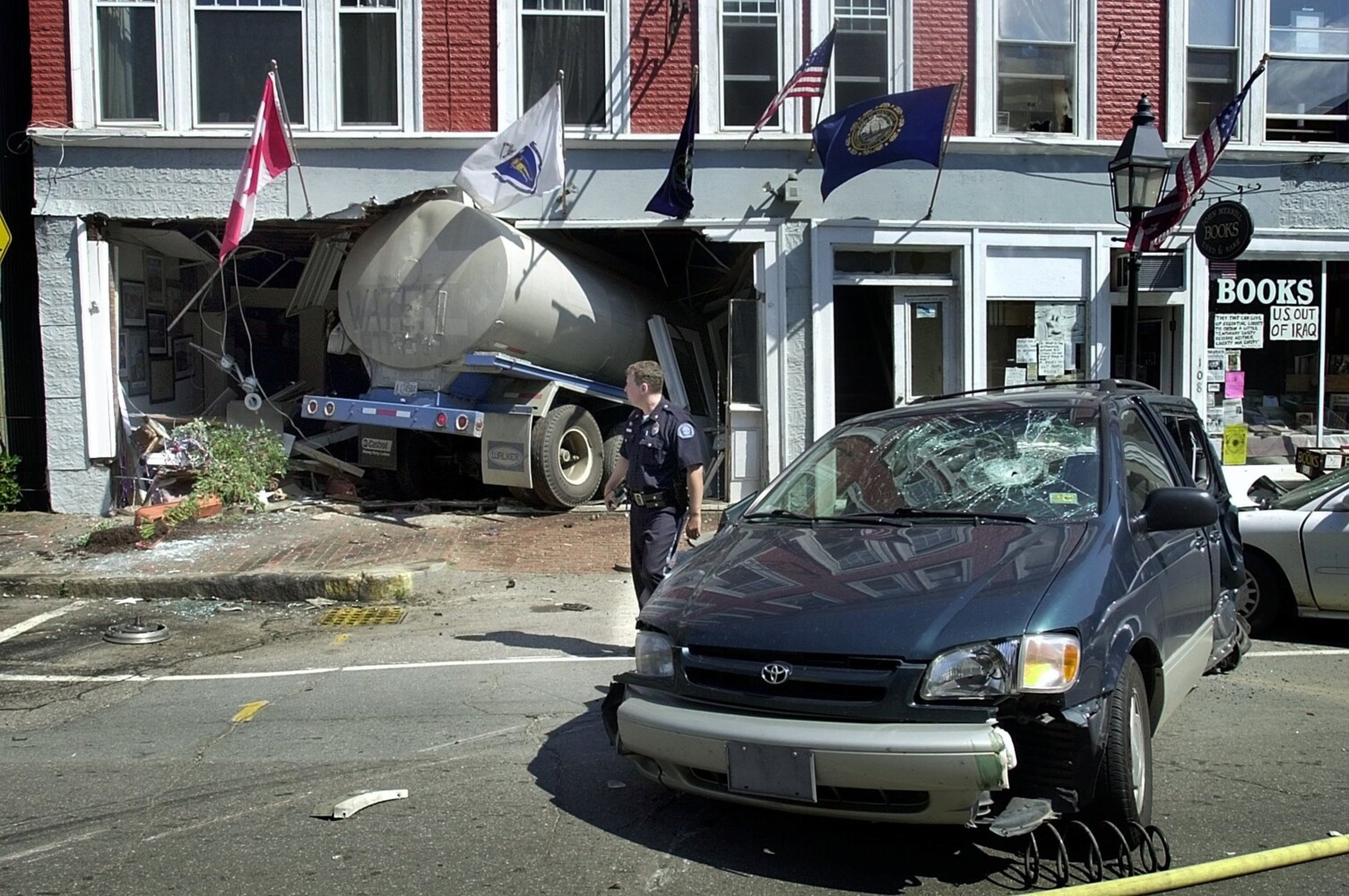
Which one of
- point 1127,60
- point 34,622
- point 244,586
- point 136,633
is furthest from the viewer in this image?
point 1127,60

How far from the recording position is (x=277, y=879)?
3.94 metres

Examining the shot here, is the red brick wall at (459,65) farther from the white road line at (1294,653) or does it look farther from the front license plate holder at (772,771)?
the front license plate holder at (772,771)

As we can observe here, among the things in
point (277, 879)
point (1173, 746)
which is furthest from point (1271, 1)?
point (277, 879)

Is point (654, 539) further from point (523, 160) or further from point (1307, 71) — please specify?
point (1307, 71)

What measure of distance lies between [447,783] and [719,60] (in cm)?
1015

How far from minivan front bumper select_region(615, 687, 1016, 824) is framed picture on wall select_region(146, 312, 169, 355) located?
38.6ft

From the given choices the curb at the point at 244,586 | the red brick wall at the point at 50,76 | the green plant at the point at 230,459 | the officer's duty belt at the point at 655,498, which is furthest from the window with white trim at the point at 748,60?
the officer's duty belt at the point at 655,498

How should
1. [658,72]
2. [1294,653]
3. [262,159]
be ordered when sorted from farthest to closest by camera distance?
[658,72]
[262,159]
[1294,653]

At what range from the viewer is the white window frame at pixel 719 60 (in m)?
13.0

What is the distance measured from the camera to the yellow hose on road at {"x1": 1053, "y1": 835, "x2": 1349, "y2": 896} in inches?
145

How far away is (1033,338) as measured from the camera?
13.7 m

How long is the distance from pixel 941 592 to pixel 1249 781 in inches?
79.2

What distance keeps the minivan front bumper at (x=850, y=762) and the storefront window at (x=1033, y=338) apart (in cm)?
1051

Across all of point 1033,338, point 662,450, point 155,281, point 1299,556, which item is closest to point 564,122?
point 155,281
